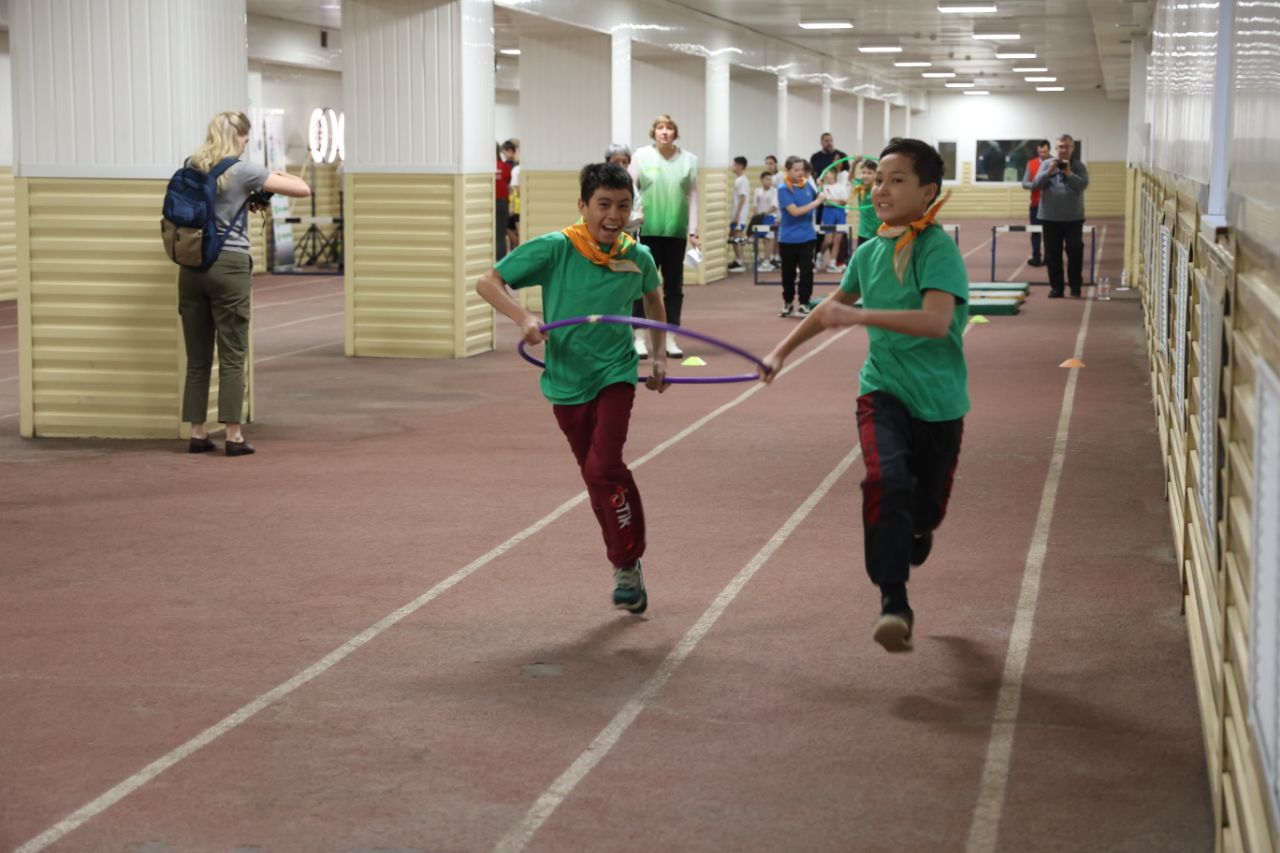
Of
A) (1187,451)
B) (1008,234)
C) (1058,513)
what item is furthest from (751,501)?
(1008,234)

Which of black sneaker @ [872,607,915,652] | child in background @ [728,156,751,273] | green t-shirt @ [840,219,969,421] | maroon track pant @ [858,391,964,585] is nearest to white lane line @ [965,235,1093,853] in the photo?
black sneaker @ [872,607,915,652]

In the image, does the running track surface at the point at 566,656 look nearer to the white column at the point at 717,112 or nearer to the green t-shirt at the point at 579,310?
the green t-shirt at the point at 579,310

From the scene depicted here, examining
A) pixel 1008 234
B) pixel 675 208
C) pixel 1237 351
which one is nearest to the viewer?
pixel 1237 351

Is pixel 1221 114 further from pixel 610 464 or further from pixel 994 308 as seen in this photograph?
pixel 994 308

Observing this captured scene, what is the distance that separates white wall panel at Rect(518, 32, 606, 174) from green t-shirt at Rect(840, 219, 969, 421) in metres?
14.5

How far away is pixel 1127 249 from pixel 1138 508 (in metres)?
16.1

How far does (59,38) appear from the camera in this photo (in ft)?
33.6

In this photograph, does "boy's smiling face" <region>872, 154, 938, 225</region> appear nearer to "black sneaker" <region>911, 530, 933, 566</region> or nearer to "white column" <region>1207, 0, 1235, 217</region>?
"white column" <region>1207, 0, 1235, 217</region>

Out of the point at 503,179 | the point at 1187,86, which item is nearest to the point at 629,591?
the point at 1187,86

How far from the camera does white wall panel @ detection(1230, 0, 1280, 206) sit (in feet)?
10.3

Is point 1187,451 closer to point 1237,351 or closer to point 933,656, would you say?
point 933,656

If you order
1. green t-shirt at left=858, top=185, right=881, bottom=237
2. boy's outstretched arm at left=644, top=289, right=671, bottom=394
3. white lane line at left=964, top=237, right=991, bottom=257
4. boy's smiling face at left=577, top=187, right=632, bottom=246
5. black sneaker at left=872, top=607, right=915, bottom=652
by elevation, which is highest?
boy's smiling face at left=577, top=187, right=632, bottom=246

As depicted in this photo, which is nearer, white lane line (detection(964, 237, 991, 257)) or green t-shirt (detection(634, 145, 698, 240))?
green t-shirt (detection(634, 145, 698, 240))

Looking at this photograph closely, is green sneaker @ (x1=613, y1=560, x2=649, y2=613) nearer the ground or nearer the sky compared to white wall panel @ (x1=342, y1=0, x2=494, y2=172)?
nearer the ground
